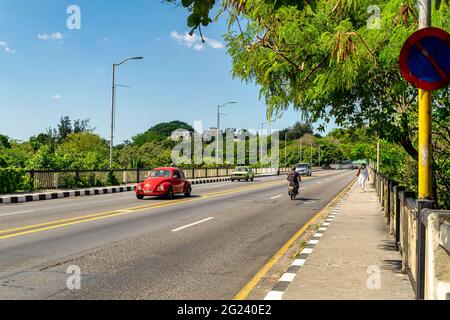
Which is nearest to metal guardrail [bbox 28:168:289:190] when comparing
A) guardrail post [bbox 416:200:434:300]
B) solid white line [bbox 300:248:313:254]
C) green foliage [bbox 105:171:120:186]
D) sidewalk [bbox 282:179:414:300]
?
green foliage [bbox 105:171:120:186]

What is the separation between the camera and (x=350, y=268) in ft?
25.6

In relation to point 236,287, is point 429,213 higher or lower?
higher

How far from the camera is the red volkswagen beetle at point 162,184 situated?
21469mm

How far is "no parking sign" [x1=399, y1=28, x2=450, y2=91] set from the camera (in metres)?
4.46

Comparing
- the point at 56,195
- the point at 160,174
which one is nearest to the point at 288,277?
the point at 160,174

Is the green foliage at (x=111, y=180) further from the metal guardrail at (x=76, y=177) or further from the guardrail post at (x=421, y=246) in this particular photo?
the guardrail post at (x=421, y=246)

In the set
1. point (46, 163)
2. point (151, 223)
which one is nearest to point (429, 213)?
point (151, 223)

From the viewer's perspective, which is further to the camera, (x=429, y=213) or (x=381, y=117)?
(x=381, y=117)

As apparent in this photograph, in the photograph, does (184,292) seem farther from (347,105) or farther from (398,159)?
(398,159)

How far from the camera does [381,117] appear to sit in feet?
31.2

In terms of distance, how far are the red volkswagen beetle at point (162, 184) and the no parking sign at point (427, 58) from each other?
17.7m

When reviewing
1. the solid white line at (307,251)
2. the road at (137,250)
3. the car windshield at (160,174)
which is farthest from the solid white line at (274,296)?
the car windshield at (160,174)

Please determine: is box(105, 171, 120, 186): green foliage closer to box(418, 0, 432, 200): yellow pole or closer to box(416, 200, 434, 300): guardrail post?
box(418, 0, 432, 200): yellow pole
